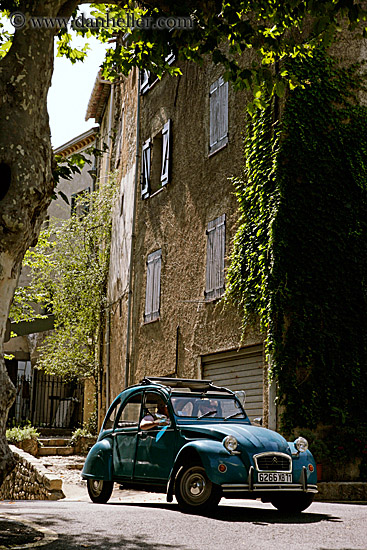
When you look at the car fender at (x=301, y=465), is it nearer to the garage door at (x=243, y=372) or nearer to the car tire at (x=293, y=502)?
the car tire at (x=293, y=502)

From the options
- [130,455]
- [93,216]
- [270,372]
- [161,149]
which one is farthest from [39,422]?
[130,455]

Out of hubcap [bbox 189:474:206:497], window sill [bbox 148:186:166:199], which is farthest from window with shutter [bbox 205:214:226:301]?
hubcap [bbox 189:474:206:497]

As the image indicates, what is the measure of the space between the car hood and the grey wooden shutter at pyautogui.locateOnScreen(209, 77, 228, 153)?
30.8 ft

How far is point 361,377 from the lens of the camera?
14.1 meters

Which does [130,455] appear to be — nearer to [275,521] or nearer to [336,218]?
[275,521]

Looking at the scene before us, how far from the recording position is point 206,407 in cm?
973

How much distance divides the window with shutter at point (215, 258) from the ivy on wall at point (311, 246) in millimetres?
809

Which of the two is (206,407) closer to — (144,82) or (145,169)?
(145,169)

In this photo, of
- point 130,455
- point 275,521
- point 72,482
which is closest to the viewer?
point 275,521

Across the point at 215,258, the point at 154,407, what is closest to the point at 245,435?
the point at 154,407

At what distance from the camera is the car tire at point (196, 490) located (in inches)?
317

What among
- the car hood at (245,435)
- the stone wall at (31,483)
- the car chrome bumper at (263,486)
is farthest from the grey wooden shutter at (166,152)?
the car chrome bumper at (263,486)

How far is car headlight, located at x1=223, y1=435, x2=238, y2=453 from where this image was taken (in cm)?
812

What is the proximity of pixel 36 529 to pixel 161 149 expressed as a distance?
16.1 metres
